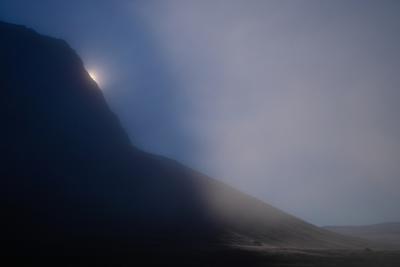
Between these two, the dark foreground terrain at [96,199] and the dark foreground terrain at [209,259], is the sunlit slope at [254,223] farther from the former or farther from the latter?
the dark foreground terrain at [209,259]

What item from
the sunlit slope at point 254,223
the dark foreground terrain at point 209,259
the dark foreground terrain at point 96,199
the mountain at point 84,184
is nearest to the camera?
the dark foreground terrain at point 209,259

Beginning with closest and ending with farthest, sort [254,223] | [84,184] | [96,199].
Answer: [96,199]
[84,184]
[254,223]

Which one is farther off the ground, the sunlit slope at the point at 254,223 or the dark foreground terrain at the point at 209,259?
the sunlit slope at the point at 254,223

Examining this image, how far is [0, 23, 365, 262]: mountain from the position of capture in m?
47.4

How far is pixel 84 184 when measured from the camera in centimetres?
6203

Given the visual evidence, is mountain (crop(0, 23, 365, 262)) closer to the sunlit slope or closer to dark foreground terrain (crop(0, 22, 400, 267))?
dark foreground terrain (crop(0, 22, 400, 267))

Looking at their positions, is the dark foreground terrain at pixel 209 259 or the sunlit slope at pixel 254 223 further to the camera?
the sunlit slope at pixel 254 223

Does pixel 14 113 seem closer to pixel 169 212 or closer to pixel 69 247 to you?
pixel 169 212

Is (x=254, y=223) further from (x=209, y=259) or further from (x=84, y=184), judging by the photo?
(x=84, y=184)

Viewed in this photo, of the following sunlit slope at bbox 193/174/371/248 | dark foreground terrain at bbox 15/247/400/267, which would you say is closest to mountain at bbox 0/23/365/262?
sunlit slope at bbox 193/174/371/248

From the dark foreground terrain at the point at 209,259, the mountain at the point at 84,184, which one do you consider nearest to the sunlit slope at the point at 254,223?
the mountain at the point at 84,184

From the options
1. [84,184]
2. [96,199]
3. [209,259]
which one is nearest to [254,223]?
[96,199]

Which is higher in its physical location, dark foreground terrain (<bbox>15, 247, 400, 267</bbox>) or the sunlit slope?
the sunlit slope

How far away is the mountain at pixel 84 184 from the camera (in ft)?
156
